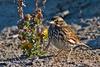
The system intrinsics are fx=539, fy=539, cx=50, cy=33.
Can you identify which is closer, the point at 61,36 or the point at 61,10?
the point at 61,36

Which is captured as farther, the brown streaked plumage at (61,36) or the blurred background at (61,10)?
the blurred background at (61,10)

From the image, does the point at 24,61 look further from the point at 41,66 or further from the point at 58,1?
the point at 58,1

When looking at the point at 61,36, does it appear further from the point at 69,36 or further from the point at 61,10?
the point at 61,10

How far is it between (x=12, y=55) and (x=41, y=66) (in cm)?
88

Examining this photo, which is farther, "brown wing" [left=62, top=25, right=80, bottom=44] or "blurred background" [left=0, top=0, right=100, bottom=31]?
"blurred background" [left=0, top=0, right=100, bottom=31]

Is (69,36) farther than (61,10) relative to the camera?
No

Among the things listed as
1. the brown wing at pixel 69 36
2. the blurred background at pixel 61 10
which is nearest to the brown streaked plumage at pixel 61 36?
the brown wing at pixel 69 36

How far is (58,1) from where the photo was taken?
434 inches

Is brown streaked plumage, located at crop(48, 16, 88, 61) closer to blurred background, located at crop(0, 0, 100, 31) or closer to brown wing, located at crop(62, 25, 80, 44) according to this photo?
brown wing, located at crop(62, 25, 80, 44)

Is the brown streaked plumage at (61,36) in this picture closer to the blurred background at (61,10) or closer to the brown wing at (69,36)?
the brown wing at (69,36)

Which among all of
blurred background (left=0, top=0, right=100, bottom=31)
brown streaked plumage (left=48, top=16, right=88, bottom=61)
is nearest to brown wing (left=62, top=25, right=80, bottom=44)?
brown streaked plumage (left=48, top=16, right=88, bottom=61)

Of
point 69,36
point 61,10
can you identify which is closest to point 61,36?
point 69,36

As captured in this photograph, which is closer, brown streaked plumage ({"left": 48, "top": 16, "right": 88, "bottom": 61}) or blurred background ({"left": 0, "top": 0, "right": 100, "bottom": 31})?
brown streaked plumage ({"left": 48, "top": 16, "right": 88, "bottom": 61})

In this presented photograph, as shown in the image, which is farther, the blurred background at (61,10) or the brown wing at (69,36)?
the blurred background at (61,10)
